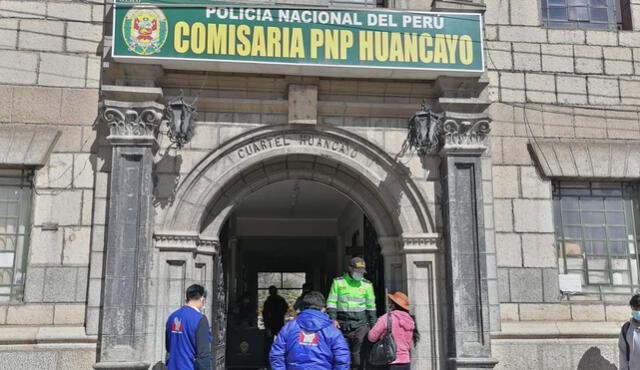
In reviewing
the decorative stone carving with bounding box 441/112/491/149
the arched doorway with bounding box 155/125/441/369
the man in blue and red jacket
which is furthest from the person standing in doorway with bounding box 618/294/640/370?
the man in blue and red jacket

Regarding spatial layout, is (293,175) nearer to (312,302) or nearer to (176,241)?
(176,241)

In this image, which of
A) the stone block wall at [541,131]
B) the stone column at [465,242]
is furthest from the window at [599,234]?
the stone column at [465,242]

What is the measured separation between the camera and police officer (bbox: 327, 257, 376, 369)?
7.10m

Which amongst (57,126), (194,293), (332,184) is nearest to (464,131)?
(332,184)

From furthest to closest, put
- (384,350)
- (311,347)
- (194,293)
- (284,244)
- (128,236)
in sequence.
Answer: (284,244), (128,236), (384,350), (194,293), (311,347)

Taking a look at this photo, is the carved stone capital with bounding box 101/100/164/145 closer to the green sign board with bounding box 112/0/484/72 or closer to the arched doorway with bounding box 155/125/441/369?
the green sign board with bounding box 112/0/484/72

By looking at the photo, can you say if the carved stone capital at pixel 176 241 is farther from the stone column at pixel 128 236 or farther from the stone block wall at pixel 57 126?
the stone block wall at pixel 57 126

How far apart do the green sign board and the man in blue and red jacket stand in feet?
9.93

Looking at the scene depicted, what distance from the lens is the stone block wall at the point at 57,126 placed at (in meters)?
6.93

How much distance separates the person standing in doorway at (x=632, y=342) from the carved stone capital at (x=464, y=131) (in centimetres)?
235

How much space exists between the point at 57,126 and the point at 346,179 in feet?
11.3

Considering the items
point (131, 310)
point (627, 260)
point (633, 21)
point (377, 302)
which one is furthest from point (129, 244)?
point (633, 21)

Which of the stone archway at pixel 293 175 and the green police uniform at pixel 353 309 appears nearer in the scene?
the green police uniform at pixel 353 309

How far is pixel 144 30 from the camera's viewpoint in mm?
7109
